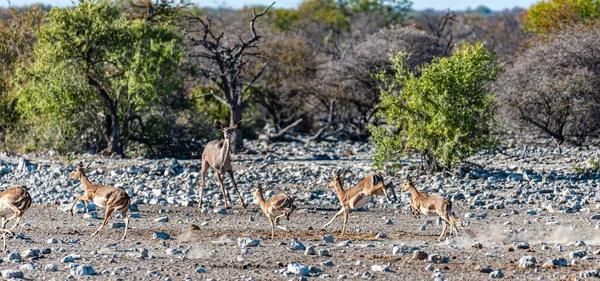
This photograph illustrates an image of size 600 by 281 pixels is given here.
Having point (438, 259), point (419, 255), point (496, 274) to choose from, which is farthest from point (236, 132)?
point (496, 274)

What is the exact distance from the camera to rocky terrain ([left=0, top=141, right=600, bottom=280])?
10.7 metres

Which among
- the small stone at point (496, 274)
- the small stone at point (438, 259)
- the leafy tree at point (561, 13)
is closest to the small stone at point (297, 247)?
the small stone at point (438, 259)

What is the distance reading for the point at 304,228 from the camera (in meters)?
14.5

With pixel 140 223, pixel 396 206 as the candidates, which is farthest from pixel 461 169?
pixel 140 223

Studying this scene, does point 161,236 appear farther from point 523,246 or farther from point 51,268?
point 523,246

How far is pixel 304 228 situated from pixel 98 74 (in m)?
12.9

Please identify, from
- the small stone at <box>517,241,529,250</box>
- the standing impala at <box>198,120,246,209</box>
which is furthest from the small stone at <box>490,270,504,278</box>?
the standing impala at <box>198,120,246,209</box>

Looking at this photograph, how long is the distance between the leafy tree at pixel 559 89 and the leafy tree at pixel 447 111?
8375 millimetres

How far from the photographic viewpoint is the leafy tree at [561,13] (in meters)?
41.5

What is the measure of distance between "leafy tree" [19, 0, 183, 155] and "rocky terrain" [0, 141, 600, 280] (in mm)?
1728

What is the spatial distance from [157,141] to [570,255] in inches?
653

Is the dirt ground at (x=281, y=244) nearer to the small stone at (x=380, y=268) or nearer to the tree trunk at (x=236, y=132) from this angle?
the small stone at (x=380, y=268)

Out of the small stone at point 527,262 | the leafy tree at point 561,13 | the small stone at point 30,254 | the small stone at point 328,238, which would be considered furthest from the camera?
the leafy tree at point 561,13

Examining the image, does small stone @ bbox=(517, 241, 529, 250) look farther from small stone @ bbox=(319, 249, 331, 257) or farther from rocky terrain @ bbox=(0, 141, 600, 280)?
small stone @ bbox=(319, 249, 331, 257)
